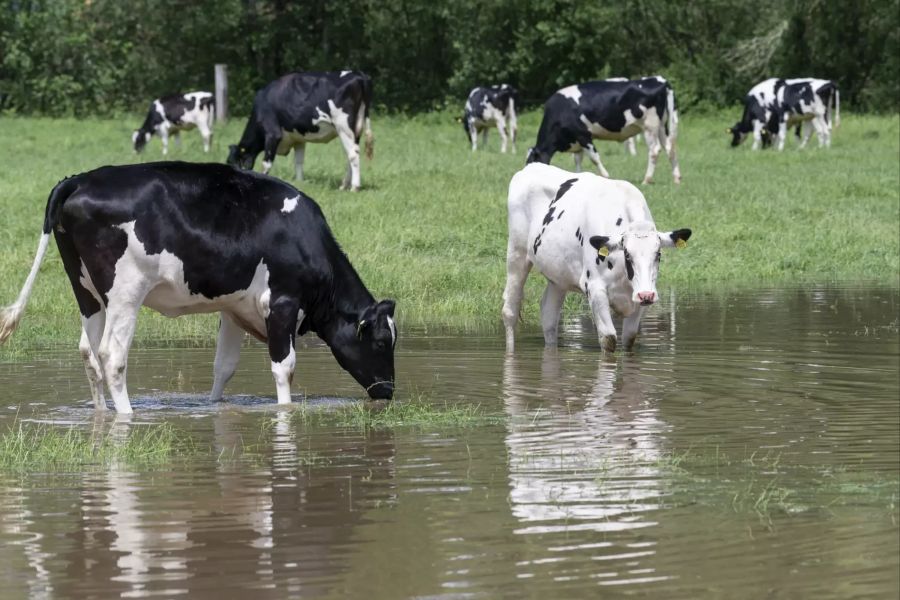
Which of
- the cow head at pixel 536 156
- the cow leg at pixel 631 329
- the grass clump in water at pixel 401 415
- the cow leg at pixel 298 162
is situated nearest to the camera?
the grass clump in water at pixel 401 415

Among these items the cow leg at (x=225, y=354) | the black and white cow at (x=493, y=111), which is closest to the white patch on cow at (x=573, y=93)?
the black and white cow at (x=493, y=111)

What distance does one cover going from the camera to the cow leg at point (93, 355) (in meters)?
9.93

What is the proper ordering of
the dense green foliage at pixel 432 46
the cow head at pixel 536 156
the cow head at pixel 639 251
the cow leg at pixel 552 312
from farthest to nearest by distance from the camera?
the dense green foliage at pixel 432 46
the cow head at pixel 536 156
the cow leg at pixel 552 312
the cow head at pixel 639 251

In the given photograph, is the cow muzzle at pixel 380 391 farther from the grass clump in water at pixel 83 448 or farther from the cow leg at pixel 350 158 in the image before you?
the cow leg at pixel 350 158

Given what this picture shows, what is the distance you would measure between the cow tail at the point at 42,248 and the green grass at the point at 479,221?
2.69 metres

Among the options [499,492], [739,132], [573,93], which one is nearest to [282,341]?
[499,492]

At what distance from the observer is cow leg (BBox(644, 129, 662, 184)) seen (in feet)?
85.4

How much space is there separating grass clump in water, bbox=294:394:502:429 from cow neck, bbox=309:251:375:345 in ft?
2.33

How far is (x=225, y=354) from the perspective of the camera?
10.4 m

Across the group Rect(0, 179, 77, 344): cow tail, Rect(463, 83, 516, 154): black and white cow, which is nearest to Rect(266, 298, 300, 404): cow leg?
Rect(0, 179, 77, 344): cow tail

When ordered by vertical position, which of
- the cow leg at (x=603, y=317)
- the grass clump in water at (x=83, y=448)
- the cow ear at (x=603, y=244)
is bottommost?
the grass clump in water at (x=83, y=448)

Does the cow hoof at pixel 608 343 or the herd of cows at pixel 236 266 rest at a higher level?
the herd of cows at pixel 236 266

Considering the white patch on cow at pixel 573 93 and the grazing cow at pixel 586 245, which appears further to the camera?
the white patch on cow at pixel 573 93

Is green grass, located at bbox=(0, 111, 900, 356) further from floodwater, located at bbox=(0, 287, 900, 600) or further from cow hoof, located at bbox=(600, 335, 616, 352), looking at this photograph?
floodwater, located at bbox=(0, 287, 900, 600)
